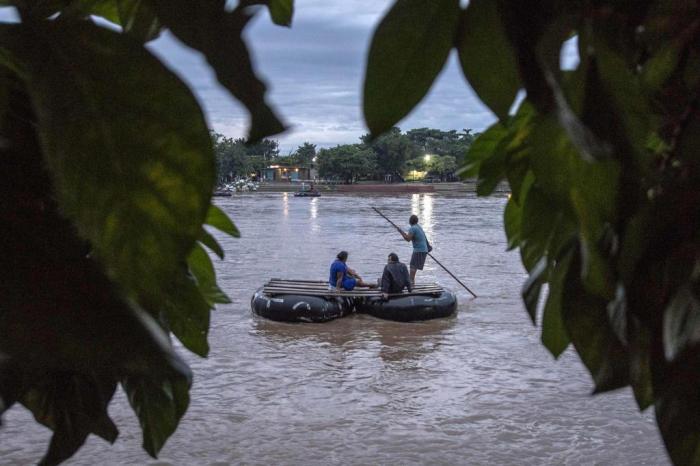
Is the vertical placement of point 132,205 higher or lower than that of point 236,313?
higher

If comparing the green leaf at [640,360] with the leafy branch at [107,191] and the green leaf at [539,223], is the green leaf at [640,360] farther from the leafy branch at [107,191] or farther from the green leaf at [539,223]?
the leafy branch at [107,191]

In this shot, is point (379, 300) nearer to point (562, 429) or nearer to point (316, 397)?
point (316, 397)

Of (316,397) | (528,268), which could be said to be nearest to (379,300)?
(316,397)

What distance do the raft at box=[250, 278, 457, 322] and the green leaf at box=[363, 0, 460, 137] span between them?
8.50 metres

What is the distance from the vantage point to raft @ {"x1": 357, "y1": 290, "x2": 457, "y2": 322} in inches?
347

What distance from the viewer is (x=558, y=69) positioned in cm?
24

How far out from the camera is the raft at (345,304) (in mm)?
8789

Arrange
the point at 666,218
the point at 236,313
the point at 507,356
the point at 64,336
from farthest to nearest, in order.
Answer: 1. the point at 236,313
2. the point at 507,356
3. the point at 666,218
4. the point at 64,336

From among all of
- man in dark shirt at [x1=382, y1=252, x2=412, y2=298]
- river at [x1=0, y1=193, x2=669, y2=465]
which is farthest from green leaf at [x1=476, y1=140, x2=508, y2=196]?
man in dark shirt at [x1=382, y1=252, x2=412, y2=298]

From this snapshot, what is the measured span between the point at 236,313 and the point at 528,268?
367 inches

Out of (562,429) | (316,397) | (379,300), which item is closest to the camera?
(562,429)

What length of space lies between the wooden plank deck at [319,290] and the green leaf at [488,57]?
8639 mm

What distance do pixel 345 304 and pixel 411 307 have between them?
93 centimetres

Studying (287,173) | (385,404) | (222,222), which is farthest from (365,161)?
(222,222)
